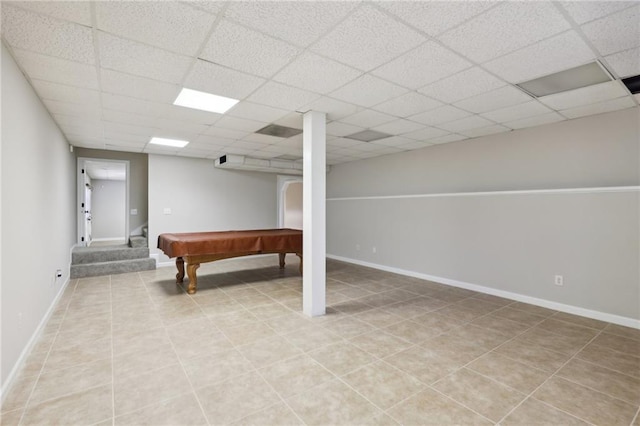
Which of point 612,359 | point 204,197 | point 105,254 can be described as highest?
point 204,197

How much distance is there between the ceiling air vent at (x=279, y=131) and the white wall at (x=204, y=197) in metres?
3.18

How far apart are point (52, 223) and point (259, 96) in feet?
10.6

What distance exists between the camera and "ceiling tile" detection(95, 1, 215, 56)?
1760 mm

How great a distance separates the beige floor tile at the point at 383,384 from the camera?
2.04 m

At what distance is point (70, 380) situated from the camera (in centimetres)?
223

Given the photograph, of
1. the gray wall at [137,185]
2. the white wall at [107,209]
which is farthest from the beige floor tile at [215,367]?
the white wall at [107,209]

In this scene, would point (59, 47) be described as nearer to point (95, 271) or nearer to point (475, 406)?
Result: point (475, 406)

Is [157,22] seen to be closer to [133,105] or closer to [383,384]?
[133,105]

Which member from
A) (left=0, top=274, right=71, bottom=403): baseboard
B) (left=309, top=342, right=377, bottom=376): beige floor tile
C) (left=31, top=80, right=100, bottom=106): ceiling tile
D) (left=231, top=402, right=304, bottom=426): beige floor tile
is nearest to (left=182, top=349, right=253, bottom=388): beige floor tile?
(left=231, top=402, right=304, bottom=426): beige floor tile

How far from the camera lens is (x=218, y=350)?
273 centimetres

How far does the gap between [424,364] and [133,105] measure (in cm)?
413

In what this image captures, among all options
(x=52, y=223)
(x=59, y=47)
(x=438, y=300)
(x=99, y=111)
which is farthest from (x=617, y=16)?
(x=52, y=223)

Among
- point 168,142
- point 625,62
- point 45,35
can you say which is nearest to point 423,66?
point 625,62

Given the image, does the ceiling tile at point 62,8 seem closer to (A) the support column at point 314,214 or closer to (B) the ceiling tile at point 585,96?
(A) the support column at point 314,214
